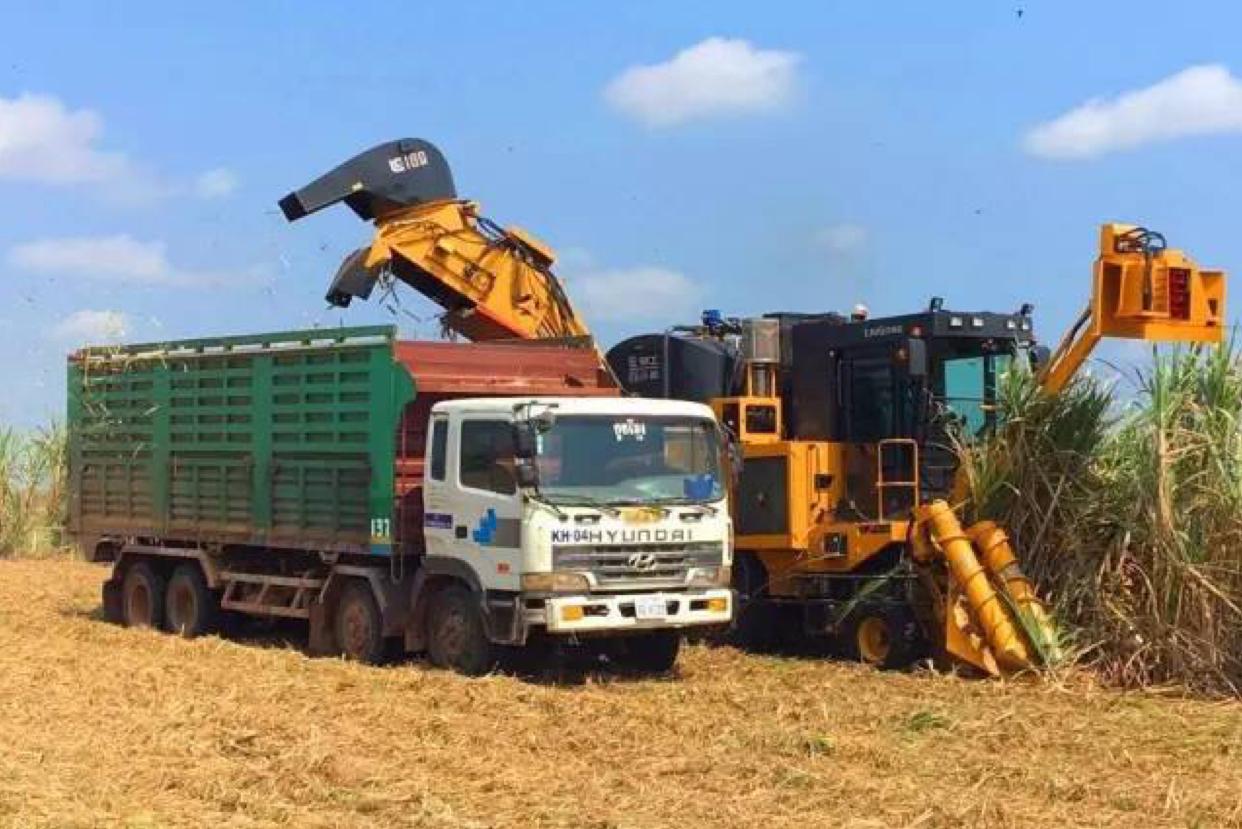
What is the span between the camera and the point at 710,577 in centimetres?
1277

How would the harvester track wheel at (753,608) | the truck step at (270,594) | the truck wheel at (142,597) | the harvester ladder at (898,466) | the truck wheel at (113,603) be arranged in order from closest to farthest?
the harvester ladder at (898,466)
the truck step at (270,594)
the harvester track wheel at (753,608)
the truck wheel at (142,597)
the truck wheel at (113,603)

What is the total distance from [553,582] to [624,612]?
0.64 meters

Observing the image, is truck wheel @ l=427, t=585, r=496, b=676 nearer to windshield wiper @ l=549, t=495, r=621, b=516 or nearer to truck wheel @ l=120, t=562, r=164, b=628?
windshield wiper @ l=549, t=495, r=621, b=516

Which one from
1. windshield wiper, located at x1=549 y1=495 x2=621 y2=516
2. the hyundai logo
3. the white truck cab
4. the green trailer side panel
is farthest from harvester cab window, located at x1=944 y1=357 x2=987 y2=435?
the green trailer side panel

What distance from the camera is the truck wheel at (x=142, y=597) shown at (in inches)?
665

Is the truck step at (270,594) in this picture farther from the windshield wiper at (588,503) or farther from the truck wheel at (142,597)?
the windshield wiper at (588,503)

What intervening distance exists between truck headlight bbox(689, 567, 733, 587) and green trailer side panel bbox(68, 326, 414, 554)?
8.93 feet

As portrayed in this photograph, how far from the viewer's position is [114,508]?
1750 centimetres

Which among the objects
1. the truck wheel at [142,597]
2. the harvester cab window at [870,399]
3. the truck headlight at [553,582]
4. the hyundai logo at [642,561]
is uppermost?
the harvester cab window at [870,399]

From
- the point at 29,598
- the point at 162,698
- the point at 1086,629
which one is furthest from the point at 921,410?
the point at 29,598

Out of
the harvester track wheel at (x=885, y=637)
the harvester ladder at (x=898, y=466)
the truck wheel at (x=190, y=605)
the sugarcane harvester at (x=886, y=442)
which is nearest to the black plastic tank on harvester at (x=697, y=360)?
the sugarcane harvester at (x=886, y=442)

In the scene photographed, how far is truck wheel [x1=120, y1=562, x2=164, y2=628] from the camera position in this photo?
55.4 feet

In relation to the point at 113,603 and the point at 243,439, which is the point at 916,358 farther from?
the point at 113,603

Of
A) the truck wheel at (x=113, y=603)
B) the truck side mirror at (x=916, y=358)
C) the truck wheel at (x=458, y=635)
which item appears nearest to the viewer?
the truck wheel at (x=458, y=635)
